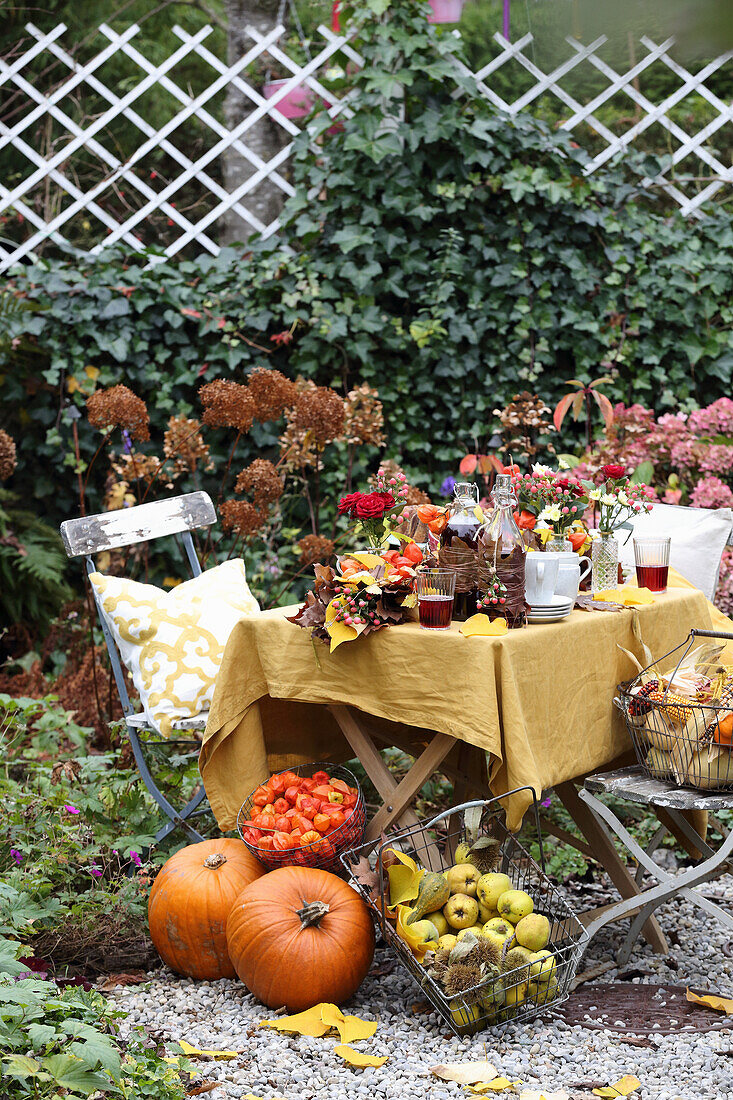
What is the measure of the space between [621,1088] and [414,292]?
11.8 ft

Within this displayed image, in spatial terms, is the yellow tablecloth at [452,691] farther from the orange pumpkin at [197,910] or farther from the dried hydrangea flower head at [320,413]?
the dried hydrangea flower head at [320,413]

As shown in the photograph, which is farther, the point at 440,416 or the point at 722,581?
the point at 440,416

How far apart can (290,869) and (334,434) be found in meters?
1.75

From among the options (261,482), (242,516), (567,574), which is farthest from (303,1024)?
(261,482)

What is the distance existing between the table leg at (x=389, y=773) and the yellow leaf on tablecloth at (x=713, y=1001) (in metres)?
0.64

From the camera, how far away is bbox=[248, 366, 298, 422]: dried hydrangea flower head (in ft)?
11.9

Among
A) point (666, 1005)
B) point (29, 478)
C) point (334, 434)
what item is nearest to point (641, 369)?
point (334, 434)

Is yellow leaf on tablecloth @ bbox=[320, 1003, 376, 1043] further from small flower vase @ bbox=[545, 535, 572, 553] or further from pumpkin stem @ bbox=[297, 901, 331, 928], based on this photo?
small flower vase @ bbox=[545, 535, 572, 553]

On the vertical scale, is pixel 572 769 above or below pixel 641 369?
below

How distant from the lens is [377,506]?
7.95 ft

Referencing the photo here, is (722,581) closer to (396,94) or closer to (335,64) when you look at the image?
(396,94)

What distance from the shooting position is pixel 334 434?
3.68 meters

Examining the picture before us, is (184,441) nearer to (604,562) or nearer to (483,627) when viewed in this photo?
(604,562)

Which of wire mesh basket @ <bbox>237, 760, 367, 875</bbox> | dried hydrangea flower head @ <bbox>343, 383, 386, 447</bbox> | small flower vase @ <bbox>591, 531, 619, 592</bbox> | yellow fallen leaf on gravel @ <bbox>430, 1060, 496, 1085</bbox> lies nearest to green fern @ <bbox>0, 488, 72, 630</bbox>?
dried hydrangea flower head @ <bbox>343, 383, 386, 447</bbox>
